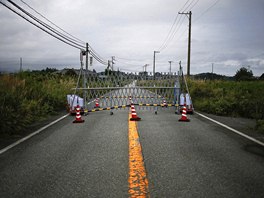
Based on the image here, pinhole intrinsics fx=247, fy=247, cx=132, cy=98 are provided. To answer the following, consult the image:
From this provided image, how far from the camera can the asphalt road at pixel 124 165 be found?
317 cm

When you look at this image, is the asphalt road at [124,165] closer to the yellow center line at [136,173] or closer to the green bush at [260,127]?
the yellow center line at [136,173]

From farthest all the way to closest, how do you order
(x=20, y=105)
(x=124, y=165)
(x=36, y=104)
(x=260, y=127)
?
(x=36, y=104)
(x=20, y=105)
(x=260, y=127)
(x=124, y=165)

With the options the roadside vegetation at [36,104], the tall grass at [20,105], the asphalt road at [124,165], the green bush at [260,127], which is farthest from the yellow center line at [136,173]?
the green bush at [260,127]

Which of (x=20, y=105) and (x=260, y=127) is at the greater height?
(x=20, y=105)

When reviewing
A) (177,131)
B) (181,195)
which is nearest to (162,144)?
(177,131)

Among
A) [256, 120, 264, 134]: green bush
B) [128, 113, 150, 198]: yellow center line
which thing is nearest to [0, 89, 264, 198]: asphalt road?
[128, 113, 150, 198]: yellow center line

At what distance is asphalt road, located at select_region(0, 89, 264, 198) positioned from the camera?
3.17m

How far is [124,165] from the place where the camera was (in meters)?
4.12

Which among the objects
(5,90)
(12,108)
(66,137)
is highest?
(5,90)

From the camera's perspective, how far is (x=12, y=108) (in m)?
7.64

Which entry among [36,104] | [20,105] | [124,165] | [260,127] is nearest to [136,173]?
[124,165]

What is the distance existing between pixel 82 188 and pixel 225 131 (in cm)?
525

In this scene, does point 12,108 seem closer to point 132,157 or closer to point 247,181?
point 132,157

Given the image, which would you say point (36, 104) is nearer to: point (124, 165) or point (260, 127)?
point (124, 165)
